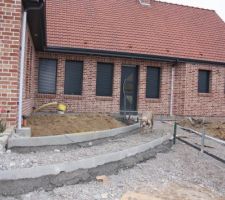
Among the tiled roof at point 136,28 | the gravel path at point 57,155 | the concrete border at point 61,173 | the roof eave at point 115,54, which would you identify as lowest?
the concrete border at point 61,173

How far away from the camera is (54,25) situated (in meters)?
17.7

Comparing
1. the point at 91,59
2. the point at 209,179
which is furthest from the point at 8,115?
the point at 91,59

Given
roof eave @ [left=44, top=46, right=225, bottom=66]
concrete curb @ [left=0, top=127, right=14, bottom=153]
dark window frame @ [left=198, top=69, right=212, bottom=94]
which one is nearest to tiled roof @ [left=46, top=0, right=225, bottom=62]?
roof eave @ [left=44, top=46, right=225, bottom=66]

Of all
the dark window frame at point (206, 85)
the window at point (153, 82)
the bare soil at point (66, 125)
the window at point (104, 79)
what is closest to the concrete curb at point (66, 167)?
the bare soil at point (66, 125)

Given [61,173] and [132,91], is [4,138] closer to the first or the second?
[61,173]

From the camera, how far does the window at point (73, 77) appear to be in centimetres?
1717

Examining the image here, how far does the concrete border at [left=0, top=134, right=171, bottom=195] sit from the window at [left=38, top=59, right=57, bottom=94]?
387 inches

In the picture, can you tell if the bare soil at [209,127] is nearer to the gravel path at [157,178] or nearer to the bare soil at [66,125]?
the gravel path at [157,178]

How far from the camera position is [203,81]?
19.7m

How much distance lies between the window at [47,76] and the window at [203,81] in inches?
300

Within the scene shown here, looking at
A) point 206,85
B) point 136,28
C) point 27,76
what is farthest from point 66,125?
point 206,85

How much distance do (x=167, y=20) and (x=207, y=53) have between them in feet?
9.86

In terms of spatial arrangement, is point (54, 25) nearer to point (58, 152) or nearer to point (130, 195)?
point (58, 152)

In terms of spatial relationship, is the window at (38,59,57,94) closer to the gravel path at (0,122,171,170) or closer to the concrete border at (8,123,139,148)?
the concrete border at (8,123,139,148)
